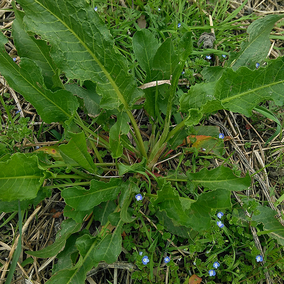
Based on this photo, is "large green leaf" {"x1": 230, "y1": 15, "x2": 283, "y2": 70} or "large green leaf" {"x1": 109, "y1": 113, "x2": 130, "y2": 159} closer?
"large green leaf" {"x1": 109, "y1": 113, "x2": 130, "y2": 159}

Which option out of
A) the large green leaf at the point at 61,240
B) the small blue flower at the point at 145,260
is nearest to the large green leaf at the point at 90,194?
the large green leaf at the point at 61,240

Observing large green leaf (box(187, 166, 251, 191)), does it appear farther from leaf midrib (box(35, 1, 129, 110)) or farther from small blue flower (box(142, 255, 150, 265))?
leaf midrib (box(35, 1, 129, 110))

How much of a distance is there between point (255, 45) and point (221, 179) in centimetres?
121

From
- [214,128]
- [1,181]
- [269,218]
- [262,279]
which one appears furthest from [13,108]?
[262,279]

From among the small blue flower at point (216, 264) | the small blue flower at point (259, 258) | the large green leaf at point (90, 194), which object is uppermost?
the large green leaf at point (90, 194)

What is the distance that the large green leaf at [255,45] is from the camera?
7.06 feet

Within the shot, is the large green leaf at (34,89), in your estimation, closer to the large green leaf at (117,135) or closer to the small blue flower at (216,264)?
the large green leaf at (117,135)

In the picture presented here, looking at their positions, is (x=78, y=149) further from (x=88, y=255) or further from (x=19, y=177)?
(x=88, y=255)

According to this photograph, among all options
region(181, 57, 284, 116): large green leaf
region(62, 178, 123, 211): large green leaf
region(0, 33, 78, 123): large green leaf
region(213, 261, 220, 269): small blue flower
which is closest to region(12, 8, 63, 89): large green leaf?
region(0, 33, 78, 123): large green leaf

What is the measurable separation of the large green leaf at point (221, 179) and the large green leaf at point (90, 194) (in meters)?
0.62

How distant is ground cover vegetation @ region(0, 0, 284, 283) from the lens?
1709 millimetres

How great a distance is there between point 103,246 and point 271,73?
1656mm

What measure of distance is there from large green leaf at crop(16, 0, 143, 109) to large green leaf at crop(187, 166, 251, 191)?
2.54ft

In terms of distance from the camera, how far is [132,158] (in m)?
2.32
